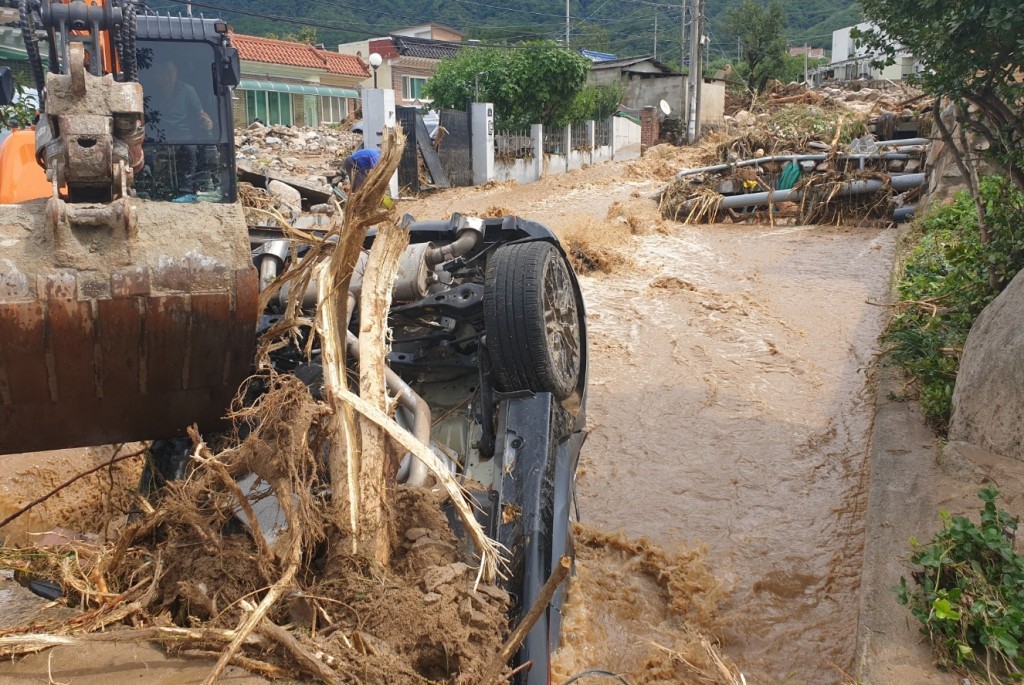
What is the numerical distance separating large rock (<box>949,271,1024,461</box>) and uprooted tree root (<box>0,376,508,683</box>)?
11.4 ft

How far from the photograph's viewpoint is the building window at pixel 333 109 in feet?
119

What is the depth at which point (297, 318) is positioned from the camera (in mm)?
3564

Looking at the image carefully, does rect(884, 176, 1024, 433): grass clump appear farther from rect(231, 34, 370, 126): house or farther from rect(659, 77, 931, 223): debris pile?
rect(231, 34, 370, 126): house

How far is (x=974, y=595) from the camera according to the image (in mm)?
3844

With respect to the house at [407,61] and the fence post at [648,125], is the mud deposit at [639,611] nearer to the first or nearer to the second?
the fence post at [648,125]

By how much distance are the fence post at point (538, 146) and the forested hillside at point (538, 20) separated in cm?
3146

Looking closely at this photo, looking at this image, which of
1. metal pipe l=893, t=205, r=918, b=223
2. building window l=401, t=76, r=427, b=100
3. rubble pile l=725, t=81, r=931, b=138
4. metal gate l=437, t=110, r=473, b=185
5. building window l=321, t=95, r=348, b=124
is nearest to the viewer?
metal pipe l=893, t=205, r=918, b=223

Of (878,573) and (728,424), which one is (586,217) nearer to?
(728,424)

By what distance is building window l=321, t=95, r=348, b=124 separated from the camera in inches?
1422

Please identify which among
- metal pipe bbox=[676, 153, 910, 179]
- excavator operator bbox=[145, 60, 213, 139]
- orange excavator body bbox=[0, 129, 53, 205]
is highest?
excavator operator bbox=[145, 60, 213, 139]

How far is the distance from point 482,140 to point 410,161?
2.65m

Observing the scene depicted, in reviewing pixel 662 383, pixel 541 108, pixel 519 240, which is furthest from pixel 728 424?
pixel 541 108

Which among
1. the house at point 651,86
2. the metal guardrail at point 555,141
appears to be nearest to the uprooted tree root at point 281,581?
the metal guardrail at point 555,141

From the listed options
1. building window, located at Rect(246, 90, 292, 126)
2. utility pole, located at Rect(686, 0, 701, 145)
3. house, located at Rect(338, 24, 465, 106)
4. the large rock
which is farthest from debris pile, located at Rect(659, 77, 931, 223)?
house, located at Rect(338, 24, 465, 106)
